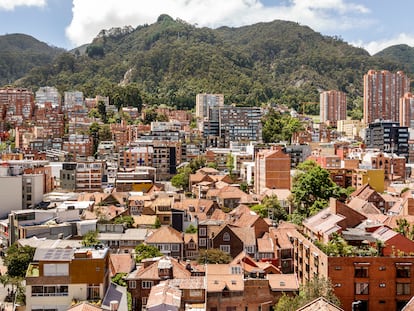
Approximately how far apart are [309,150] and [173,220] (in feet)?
118

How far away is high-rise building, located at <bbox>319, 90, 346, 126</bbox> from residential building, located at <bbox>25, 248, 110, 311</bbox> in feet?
359

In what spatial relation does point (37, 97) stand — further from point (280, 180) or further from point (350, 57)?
point (350, 57)

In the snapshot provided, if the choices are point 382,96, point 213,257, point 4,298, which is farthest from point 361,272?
point 382,96

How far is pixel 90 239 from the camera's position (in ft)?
113

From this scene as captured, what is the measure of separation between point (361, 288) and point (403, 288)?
1.82 m

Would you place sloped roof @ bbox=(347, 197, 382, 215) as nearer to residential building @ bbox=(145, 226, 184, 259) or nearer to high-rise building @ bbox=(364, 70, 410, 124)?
residential building @ bbox=(145, 226, 184, 259)

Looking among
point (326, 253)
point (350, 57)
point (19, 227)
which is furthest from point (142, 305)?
point (350, 57)

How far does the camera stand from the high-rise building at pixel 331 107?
420ft

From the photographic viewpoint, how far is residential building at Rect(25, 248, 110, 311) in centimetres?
2181

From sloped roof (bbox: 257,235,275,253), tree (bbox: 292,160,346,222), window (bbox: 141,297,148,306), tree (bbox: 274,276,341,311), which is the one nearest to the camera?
tree (bbox: 274,276,341,311)

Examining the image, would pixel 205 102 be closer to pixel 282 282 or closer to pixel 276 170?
pixel 276 170

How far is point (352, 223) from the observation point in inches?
1249

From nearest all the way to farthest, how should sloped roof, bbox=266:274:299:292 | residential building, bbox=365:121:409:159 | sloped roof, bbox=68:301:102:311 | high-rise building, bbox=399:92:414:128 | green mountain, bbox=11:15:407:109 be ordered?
sloped roof, bbox=68:301:102:311
sloped roof, bbox=266:274:299:292
residential building, bbox=365:121:409:159
high-rise building, bbox=399:92:414:128
green mountain, bbox=11:15:407:109

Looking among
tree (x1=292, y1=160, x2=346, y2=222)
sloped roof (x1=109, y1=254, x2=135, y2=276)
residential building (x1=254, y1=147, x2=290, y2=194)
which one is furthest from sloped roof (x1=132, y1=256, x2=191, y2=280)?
residential building (x1=254, y1=147, x2=290, y2=194)
